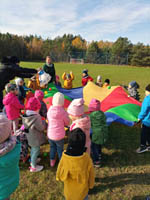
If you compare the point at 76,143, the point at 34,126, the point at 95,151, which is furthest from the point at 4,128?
the point at 95,151

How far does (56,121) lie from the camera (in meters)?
2.81

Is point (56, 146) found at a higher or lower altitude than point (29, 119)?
lower

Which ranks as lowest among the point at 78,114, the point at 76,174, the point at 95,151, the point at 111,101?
the point at 95,151

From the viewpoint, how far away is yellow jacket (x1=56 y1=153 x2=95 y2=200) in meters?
1.91

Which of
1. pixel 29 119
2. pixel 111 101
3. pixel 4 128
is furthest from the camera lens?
pixel 111 101

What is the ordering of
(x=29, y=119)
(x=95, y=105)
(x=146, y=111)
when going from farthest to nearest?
(x=146, y=111), (x=95, y=105), (x=29, y=119)

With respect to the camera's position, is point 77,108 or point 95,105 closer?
point 77,108

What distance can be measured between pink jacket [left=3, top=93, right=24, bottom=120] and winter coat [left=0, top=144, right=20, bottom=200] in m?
2.06

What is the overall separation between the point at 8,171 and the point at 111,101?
148 inches

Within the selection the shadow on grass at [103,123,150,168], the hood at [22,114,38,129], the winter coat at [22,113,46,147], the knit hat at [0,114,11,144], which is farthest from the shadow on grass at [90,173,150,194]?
the knit hat at [0,114,11,144]

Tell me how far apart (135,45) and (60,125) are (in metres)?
45.1

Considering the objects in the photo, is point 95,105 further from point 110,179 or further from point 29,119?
point 110,179

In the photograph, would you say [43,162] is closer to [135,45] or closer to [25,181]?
[25,181]

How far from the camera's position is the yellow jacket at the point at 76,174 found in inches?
75.2
